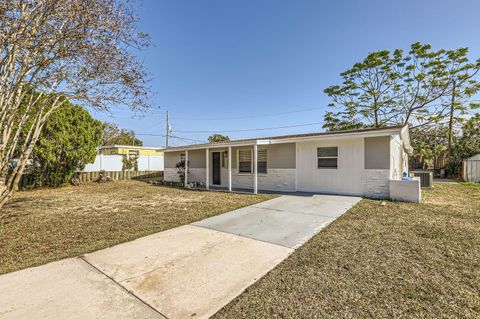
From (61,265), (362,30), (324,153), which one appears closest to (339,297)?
(61,265)

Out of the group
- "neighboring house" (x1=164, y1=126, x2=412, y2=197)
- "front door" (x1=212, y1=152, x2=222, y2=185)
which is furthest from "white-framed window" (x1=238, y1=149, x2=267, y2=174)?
"front door" (x1=212, y1=152, x2=222, y2=185)

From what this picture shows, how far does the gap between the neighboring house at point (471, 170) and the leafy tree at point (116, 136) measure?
125ft

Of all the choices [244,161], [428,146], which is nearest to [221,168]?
[244,161]

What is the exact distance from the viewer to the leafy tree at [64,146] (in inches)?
458

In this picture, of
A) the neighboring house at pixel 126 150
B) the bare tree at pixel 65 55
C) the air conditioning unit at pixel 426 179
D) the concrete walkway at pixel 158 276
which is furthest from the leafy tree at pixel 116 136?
the air conditioning unit at pixel 426 179

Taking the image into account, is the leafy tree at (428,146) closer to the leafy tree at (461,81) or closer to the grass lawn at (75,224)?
the leafy tree at (461,81)

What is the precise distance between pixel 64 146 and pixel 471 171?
2587cm

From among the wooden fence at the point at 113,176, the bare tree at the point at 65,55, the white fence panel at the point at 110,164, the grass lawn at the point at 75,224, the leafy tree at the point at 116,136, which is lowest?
the grass lawn at the point at 75,224

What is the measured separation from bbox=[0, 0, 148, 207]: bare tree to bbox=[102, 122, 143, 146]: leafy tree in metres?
29.6

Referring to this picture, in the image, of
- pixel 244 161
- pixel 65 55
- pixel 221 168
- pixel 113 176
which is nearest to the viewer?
pixel 65 55

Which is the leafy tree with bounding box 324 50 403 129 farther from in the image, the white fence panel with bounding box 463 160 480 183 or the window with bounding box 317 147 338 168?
the window with bounding box 317 147 338 168

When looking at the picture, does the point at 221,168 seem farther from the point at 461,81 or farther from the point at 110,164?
the point at 461,81

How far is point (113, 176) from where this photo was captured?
653 inches

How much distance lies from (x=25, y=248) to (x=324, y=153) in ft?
31.1
